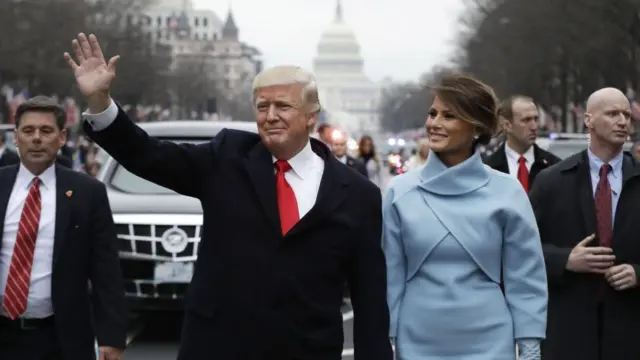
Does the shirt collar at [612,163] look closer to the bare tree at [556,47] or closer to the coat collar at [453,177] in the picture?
the coat collar at [453,177]

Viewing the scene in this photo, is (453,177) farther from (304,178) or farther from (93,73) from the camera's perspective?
(93,73)

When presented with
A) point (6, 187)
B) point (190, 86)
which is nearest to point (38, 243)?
point (6, 187)

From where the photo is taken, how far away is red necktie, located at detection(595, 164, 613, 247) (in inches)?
309

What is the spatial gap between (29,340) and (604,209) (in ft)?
9.26

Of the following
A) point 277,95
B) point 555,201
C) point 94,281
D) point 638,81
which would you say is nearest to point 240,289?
point 277,95

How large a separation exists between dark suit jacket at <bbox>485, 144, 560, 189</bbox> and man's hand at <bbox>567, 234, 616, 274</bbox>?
294 centimetres

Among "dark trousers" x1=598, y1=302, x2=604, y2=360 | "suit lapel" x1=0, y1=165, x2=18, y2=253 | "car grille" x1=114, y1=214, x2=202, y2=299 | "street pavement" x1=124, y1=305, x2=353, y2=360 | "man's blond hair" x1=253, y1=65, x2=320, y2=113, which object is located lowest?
"street pavement" x1=124, y1=305, x2=353, y2=360

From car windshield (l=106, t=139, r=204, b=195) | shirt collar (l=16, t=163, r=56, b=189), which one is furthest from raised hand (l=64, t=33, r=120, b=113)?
car windshield (l=106, t=139, r=204, b=195)

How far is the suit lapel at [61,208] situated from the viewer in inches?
283

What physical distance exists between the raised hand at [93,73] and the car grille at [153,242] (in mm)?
7976

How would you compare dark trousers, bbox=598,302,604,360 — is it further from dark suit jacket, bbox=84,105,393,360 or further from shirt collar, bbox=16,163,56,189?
shirt collar, bbox=16,163,56,189

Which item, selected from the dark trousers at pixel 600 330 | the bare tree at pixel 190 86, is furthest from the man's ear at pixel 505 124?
the bare tree at pixel 190 86

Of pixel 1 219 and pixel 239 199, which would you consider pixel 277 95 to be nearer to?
pixel 239 199

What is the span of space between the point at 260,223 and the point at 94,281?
2.01m
